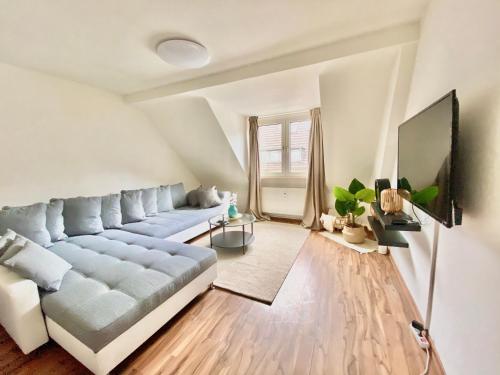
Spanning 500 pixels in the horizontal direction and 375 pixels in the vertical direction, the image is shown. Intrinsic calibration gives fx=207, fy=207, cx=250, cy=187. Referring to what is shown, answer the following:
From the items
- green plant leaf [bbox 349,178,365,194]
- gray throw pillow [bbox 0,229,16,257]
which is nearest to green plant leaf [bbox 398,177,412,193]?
green plant leaf [bbox 349,178,365,194]

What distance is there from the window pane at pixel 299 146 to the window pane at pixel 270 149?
0.25 meters

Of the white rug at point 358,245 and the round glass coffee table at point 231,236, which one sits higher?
the round glass coffee table at point 231,236

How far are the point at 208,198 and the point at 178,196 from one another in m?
0.62

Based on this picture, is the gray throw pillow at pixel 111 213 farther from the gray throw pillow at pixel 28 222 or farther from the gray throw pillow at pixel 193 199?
the gray throw pillow at pixel 193 199

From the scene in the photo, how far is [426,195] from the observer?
123cm

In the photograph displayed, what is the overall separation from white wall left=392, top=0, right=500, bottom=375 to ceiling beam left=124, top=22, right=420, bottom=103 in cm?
34

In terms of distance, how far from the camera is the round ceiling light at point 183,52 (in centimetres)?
182

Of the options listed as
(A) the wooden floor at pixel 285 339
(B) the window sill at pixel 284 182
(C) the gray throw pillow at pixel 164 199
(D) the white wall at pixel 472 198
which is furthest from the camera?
(B) the window sill at pixel 284 182

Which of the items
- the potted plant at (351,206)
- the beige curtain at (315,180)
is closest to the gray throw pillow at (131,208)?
the beige curtain at (315,180)

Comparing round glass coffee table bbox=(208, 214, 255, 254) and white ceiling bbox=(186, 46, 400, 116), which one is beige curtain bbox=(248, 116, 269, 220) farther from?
round glass coffee table bbox=(208, 214, 255, 254)

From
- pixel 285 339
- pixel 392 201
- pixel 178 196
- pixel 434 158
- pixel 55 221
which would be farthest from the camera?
pixel 178 196

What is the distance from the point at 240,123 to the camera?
421cm

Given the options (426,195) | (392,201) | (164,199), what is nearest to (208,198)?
(164,199)

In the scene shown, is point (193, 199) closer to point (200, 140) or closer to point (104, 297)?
point (200, 140)
